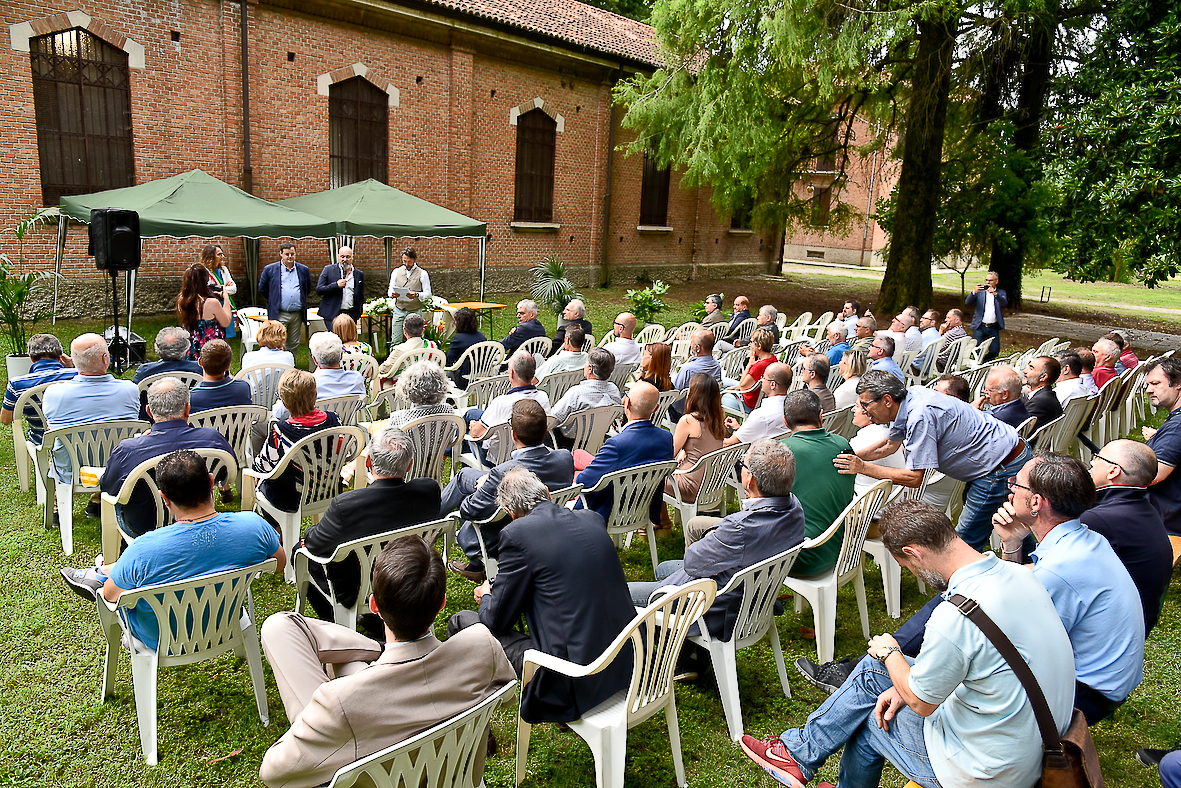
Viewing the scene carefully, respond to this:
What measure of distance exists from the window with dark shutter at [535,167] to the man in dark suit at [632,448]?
48.3ft

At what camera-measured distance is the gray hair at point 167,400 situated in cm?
402

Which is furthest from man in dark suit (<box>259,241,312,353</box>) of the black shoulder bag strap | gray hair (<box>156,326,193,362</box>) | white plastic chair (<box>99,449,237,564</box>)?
the black shoulder bag strap

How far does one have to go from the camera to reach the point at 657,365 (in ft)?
19.9

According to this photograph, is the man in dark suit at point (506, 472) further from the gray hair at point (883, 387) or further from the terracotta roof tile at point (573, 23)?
the terracotta roof tile at point (573, 23)

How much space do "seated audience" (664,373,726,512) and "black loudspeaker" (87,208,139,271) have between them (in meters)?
7.29

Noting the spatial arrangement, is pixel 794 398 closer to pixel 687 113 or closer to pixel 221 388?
pixel 221 388

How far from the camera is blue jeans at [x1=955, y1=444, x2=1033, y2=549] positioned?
4461mm

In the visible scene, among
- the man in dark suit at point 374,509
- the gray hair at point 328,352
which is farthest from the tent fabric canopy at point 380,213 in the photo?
the man in dark suit at point 374,509

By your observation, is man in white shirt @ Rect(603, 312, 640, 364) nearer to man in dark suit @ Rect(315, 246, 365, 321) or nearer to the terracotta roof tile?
man in dark suit @ Rect(315, 246, 365, 321)

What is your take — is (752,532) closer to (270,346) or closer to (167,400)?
(167,400)

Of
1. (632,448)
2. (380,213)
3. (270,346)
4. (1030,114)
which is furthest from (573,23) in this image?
(632,448)

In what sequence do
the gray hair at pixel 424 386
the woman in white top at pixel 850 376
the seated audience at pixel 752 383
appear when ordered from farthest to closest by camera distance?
1. the seated audience at pixel 752 383
2. the woman in white top at pixel 850 376
3. the gray hair at pixel 424 386

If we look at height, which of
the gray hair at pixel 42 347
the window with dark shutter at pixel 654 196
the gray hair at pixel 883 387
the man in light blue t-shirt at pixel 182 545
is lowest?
the man in light blue t-shirt at pixel 182 545

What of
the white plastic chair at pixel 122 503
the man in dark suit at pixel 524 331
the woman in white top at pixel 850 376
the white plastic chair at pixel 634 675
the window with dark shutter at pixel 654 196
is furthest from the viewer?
the window with dark shutter at pixel 654 196
